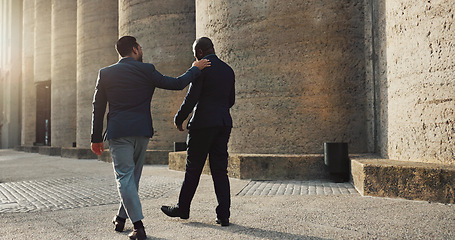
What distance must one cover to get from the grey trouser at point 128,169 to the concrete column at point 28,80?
23663mm

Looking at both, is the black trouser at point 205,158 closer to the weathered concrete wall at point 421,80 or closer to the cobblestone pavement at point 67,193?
the cobblestone pavement at point 67,193

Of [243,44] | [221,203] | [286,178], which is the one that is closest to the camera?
[221,203]

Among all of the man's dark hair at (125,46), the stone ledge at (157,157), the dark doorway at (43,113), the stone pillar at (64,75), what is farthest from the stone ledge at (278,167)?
the dark doorway at (43,113)

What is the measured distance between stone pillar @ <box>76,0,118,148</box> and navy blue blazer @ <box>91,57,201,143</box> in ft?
41.3

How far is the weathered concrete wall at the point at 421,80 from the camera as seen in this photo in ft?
14.6

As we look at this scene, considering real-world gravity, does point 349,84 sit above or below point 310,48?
below

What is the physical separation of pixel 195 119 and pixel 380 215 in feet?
6.47

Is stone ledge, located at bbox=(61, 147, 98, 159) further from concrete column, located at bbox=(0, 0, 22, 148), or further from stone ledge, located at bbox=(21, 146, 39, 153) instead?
concrete column, located at bbox=(0, 0, 22, 148)

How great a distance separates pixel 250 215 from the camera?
3.86m

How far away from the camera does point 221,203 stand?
3447 millimetres

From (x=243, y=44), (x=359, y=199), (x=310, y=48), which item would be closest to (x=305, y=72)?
(x=310, y=48)

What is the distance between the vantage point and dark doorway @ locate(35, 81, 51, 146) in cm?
2362

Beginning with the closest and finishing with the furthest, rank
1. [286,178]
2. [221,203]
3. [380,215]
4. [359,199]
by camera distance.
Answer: [221,203] → [380,215] → [359,199] → [286,178]

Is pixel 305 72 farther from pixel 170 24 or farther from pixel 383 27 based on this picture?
Answer: pixel 170 24
